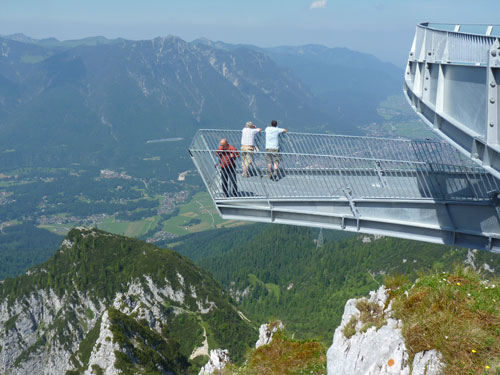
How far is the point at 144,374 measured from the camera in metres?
45.5

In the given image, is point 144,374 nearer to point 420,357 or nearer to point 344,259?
point 420,357

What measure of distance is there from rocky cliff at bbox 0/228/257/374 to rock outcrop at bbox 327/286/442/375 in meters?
46.0

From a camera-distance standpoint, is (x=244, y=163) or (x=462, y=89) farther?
(x=244, y=163)

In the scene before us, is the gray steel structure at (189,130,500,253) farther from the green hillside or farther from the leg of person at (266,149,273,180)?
the green hillside

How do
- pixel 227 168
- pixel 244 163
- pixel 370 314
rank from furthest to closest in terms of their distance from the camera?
pixel 244 163 < pixel 227 168 < pixel 370 314

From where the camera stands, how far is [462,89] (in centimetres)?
967

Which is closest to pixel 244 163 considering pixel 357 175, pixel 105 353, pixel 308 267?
pixel 357 175

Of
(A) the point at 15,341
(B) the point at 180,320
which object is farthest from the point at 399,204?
(A) the point at 15,341

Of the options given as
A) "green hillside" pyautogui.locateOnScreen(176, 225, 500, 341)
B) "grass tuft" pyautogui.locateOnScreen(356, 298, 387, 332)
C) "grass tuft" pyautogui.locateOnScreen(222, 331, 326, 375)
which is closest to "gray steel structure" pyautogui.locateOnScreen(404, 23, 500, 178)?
"grass tuft" pyautogui.locateOnScreen(356, 298, 387, 332)

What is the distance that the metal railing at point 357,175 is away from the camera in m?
14.1

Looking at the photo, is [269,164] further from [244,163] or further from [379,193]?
[379,193]

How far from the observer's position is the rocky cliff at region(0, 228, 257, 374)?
63.8 m

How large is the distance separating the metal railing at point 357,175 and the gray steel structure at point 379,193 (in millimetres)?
30

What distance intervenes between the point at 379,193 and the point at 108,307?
55407mm
